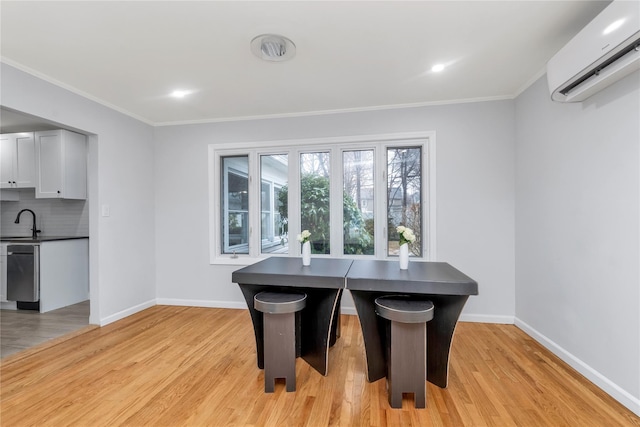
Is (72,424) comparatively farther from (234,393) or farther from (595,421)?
(595,421)

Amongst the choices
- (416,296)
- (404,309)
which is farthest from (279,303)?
(416,296)

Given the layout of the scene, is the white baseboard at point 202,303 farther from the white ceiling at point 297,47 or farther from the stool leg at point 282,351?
the white ceiling at point 297,47

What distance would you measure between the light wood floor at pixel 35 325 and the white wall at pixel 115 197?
35cm

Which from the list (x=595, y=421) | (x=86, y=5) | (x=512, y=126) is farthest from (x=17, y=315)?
(x=512, y=126)

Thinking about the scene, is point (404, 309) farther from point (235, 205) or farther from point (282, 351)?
point (235, 205)

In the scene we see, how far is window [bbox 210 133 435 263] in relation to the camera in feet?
11.5

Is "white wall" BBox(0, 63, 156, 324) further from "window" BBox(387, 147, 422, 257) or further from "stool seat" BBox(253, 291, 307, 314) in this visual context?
"window" BBox(387, 147, 422, 257)

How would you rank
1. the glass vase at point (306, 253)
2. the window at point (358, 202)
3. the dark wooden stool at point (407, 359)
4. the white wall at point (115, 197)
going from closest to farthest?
Result: the dark wooden stool at point (407, 359) < the glass vase at point (306, 253) < the white wall at point (115, 197) < the window at point (358, 202)

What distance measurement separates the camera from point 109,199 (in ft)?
11.1

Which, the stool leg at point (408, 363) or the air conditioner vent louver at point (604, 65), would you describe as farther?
the stool leg at point (408, 363)

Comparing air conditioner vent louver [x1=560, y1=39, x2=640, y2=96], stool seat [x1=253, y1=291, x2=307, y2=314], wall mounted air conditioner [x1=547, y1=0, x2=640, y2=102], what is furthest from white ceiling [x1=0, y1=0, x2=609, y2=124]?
stool seat [x1=253, y1=291, x2=307, y2=314]

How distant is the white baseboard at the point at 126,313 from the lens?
10.8 ft

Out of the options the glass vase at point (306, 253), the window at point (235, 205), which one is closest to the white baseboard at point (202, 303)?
the window at point (235, 205)

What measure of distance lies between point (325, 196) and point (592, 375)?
113 inches
